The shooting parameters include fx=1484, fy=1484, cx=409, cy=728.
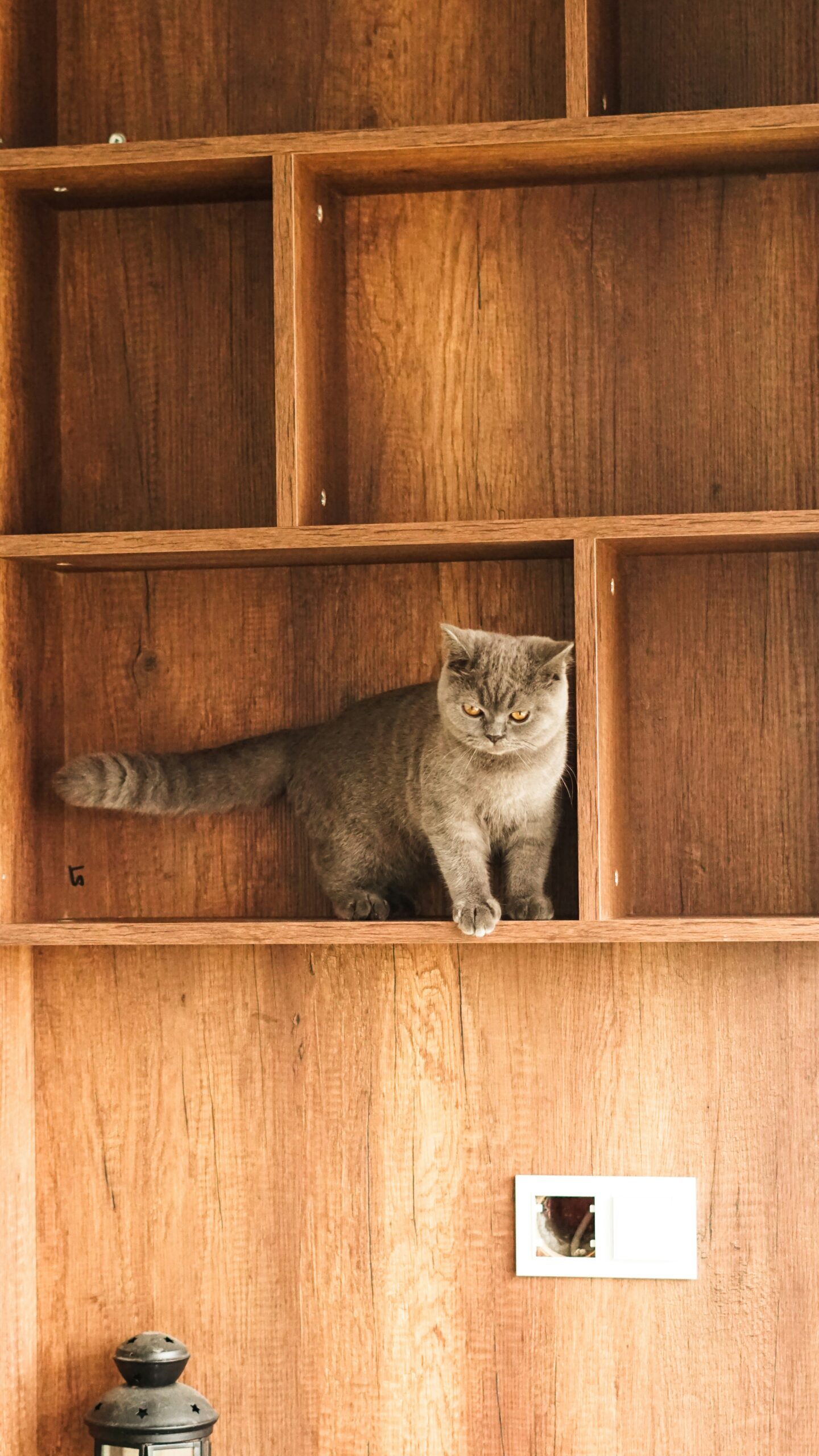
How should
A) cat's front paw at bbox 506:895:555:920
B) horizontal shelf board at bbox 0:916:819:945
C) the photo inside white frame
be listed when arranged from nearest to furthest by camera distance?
horizontal shelf board at bbox 0:916:819:945
cat's front paw at bbox 506:895:555:920
the photo inside white frame

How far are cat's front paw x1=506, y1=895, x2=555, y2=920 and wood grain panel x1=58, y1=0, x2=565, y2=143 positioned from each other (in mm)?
884

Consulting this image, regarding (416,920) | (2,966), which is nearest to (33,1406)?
(2,966)

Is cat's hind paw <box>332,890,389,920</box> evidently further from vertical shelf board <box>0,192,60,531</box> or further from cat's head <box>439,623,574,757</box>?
vertical shelf board <box>0,192,60,531</box>

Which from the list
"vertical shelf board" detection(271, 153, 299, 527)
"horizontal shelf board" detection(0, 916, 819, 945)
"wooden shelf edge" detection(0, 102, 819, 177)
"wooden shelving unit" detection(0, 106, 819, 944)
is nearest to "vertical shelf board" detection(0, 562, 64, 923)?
"wooden shelving unit" detection(0, 106, 819, 944)

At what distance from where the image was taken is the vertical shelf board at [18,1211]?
163 centimetres

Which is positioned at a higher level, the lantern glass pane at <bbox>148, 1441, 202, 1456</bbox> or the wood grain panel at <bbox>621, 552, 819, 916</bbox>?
the wood grain panel at <bbox>621, 552, 819, 916</bbox>

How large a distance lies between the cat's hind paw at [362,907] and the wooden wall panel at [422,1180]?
12cm

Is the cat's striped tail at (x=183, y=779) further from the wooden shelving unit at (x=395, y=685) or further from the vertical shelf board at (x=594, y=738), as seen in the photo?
the vertical shelf board at (x=594, y=738)

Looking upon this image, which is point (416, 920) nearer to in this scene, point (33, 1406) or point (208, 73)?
point (33, 1406)

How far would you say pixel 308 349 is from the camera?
155cm

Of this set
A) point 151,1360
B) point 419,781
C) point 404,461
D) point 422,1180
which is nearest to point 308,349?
point 404,461

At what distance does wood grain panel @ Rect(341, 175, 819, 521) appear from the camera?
165 centimetres

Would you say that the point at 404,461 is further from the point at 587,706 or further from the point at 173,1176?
the point at 173,1176

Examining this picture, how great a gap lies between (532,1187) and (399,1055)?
21cm
